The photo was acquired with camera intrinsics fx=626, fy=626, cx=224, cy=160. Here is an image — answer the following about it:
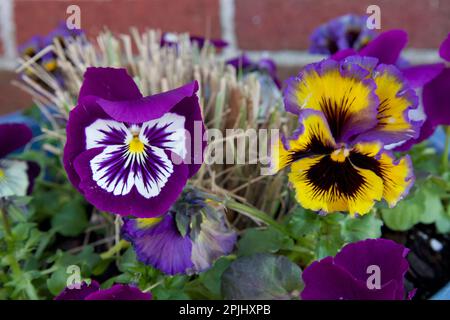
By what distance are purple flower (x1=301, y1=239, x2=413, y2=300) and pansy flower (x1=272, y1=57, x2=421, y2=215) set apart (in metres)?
0.03

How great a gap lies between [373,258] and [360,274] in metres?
0.01

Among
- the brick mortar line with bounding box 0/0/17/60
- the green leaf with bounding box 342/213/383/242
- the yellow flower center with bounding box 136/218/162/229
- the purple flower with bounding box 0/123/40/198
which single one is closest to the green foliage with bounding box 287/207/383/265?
the green leaf with bounding box 342/213/383/242

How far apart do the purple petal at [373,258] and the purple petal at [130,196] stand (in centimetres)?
11

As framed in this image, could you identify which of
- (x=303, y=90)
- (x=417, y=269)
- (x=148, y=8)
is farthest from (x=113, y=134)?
(x=148, y=8)

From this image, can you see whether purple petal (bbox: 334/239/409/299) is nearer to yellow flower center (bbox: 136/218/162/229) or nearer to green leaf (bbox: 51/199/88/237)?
yellow flower center (bbox: 136/218/162/229)

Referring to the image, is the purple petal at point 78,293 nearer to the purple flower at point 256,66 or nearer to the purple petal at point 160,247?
the purple petal at point 160,247

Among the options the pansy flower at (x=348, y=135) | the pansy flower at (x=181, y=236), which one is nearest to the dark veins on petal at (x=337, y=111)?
the pansy flower at (x=348, y=135)

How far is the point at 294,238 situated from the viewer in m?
0.50

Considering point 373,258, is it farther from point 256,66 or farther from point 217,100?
point 256,66

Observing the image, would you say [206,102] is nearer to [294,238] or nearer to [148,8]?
[294,238]

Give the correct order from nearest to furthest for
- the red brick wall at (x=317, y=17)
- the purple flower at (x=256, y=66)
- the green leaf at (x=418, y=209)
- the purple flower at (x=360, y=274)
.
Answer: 1. the purple flower at (x=360, y=274)
2. the green leaf at (x=418, y=209)
3. the purple flower at (x=256, y=66)
4. the red brick wall at (x=317, y=17)

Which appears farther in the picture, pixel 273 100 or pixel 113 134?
pixel 273 100

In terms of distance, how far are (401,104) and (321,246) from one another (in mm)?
124

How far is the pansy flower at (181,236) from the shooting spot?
43cm
